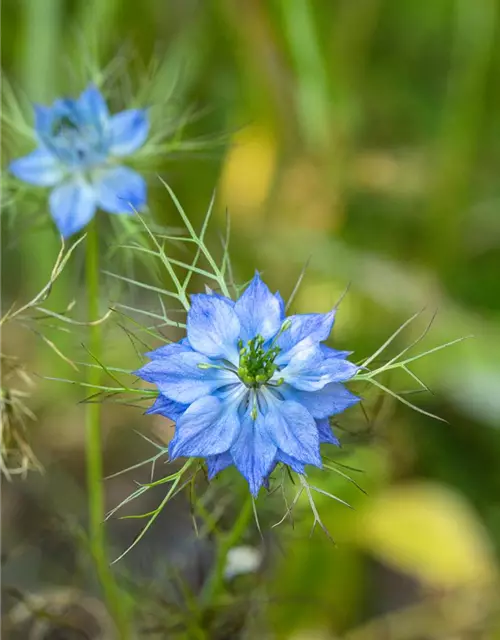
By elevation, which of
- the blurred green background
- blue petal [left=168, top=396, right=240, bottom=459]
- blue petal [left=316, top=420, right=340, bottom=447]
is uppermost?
blue petal [left=168, top=396, right=240, bottom=459]

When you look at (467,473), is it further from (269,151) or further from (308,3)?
(308,3)

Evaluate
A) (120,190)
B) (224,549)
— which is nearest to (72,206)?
(120,190)

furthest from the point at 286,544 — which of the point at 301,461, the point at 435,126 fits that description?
the point at 435,126

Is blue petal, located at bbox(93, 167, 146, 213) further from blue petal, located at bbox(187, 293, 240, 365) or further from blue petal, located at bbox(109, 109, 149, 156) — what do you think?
blue petal, located at bbox(187, 293, 240, 365)

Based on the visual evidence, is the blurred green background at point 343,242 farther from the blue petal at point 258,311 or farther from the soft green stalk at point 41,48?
the blue petal at point 258,311

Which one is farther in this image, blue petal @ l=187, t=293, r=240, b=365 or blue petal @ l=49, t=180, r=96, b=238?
→ blue petal @ l=49, t=180, r=96, b=238

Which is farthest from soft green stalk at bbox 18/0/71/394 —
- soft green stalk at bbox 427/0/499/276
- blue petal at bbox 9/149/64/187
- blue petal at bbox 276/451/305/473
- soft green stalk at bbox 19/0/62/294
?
blue petal at bbox 276/451/305/473
